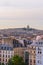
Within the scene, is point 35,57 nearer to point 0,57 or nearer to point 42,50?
point 42,50

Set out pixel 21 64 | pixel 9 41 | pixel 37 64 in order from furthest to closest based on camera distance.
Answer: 1. pixel 9 41
2. pixel 37 64
3. pixel 21 64

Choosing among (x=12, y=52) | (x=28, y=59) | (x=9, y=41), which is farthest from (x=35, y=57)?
(x=9, y=41)

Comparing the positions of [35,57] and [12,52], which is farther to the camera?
[12,52]

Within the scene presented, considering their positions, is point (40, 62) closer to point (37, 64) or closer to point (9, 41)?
point (37, 64)

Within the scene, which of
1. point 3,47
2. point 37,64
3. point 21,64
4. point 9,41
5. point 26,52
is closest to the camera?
point 21,64

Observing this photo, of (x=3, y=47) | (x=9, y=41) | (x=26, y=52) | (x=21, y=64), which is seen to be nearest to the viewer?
(x=21, y=64)

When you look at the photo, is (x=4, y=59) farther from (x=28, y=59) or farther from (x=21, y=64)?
(x=21, y=64)

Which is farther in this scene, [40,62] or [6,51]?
[6,51]

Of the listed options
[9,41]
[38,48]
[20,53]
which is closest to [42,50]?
[38,48]

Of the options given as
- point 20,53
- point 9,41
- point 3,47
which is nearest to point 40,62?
point 20,53
